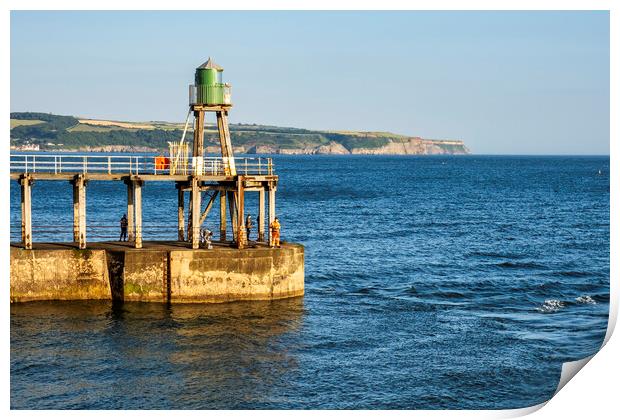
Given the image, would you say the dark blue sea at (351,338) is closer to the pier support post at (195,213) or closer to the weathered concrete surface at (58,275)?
the weathered concrete surface at (58,275)

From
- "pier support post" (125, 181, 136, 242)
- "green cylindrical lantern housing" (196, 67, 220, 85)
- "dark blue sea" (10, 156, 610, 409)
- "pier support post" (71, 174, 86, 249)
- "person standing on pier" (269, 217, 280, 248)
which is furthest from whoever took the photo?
"green cylindrical lantern housing" (196, 67, 220, 85)

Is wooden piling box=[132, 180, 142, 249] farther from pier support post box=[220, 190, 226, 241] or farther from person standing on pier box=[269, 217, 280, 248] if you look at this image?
person standing on pier box=[269, 217, 280, 248]

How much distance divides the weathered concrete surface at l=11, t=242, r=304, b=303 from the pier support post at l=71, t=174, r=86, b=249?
895 millimetres

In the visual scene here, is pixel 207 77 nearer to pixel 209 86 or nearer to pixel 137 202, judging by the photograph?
pixel 209 86

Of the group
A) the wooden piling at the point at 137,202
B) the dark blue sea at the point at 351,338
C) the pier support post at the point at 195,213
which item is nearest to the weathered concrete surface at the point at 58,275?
the dark blue sea at the point at 351,338

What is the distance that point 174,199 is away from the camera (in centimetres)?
10725

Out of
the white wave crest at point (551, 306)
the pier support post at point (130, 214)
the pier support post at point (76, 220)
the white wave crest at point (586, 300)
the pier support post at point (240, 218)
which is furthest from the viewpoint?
the white wave crest at point (586, 300)

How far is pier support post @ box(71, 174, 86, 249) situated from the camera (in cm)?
3919

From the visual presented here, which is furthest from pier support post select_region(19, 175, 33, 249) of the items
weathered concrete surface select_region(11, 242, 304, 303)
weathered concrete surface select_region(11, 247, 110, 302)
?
weathered concrete surface select_region(11, 247, 110, 302)

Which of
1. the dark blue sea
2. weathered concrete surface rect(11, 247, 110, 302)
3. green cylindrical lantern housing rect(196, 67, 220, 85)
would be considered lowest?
the dark blue sea

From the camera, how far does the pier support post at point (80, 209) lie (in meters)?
39.2

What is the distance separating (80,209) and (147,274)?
4229mm

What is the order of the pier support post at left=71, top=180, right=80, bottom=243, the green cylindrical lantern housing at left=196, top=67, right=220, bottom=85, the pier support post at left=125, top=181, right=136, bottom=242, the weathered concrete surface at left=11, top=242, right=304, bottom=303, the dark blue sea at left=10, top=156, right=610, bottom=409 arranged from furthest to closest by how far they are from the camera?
the green cylindrical lantern housing at left=196, top=67, right=220, bottom=85 → the pier support post at left=71, top=180, right=80, bottom=243 → the pier support post at left=125, top=181, right=136, bottom=242 → the weathered concrete surface at left=11, top=242, right=304, bottom=303 → the dark blue sea at left=10, top=156, right=610, bottom=409

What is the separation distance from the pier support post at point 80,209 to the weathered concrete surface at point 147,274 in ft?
2.94
